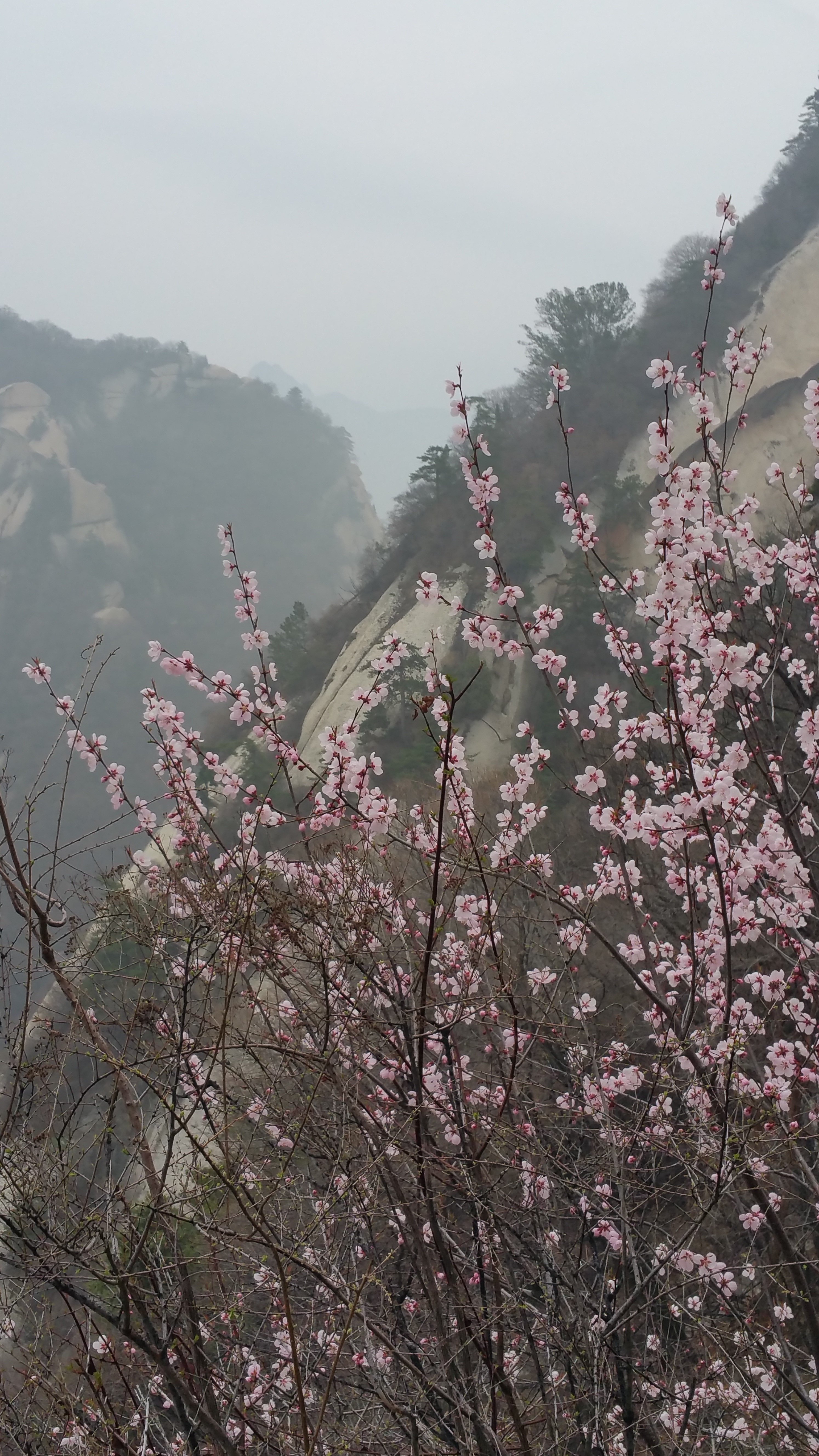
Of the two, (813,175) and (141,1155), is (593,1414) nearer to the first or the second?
(141,1155)

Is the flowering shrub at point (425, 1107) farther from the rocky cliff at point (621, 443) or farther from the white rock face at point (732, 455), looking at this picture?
the rocky cliff at point (621, 443)

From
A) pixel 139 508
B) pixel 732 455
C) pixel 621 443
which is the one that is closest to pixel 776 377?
pixel 732 455

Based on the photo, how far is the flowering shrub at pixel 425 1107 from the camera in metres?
2.68

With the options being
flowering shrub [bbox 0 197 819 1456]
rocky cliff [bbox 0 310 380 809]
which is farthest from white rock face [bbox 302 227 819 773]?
rocky cliff [bbox 0 310 380 809]

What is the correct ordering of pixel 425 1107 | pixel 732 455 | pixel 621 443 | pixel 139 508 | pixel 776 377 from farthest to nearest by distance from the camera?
pixel 139 508
pixel 621 443
pixel 776 377
pixel 732 455
pixel 425 1107

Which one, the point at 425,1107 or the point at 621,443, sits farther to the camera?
the point at 621,443

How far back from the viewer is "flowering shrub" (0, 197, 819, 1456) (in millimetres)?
2678

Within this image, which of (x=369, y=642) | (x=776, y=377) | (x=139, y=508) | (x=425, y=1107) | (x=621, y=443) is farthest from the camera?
(x=139, y=508)

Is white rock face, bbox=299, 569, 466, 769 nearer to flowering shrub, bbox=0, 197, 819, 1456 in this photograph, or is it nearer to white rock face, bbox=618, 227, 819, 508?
white rock face, bbox=618, 227, 819, 508

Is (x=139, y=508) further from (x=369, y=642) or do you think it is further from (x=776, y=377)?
(x=776, y=377)

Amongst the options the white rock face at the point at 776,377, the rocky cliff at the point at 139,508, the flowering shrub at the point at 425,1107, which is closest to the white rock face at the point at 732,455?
the white rock face at the point at 776,377

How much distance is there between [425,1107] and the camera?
270cm

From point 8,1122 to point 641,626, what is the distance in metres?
20.8

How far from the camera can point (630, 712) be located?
18.8 metres
